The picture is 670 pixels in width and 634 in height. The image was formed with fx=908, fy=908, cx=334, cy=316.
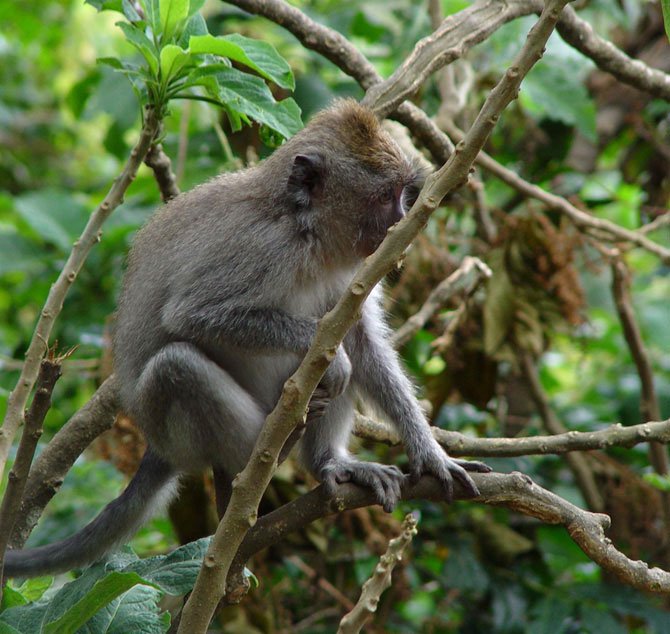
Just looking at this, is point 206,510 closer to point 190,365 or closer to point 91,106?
point 190,365

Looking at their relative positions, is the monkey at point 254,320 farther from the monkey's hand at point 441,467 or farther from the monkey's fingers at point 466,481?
the monkey's fingers at point 466,481

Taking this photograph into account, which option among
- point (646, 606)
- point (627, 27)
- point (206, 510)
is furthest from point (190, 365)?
point (627, 27)

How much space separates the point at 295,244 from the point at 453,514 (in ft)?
8.22

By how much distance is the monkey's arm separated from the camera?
4219 millimetres

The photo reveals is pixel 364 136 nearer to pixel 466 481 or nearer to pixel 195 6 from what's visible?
pixel 195 6

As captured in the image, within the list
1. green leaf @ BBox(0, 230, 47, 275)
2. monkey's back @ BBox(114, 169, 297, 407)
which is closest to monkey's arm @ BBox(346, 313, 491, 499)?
monkey's back @ BBox(114, 169, 297, 407)

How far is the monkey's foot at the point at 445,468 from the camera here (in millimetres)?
3778

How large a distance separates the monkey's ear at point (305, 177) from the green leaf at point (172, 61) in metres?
0.90

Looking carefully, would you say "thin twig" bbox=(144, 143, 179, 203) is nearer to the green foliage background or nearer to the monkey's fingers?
the green foliage background

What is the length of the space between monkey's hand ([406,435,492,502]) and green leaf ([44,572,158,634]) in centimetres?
145

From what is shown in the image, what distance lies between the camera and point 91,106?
746 cm

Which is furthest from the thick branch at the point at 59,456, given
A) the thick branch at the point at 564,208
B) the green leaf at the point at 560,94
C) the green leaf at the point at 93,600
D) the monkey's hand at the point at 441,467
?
the green leaf at the point at 560,94

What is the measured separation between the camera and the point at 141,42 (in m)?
3.70

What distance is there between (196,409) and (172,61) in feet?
5.16
